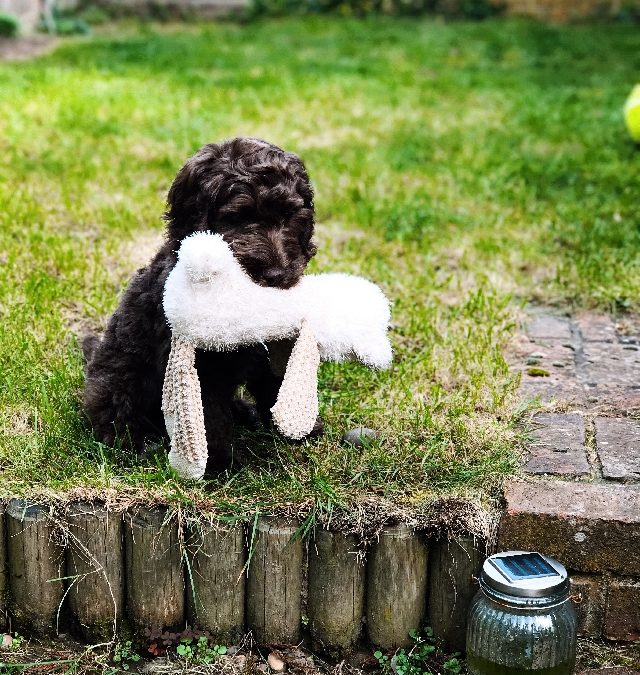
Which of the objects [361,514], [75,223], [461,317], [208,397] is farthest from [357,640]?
[75,223]

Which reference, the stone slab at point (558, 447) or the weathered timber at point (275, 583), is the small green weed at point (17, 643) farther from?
the stone slab at point (558, 447)

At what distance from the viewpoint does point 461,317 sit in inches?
156

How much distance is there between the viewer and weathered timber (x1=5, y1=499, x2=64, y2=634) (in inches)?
108

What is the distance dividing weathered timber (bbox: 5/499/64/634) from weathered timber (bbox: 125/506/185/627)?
0.21 metres

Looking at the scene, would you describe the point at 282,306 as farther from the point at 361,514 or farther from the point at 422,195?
the point at 422,195

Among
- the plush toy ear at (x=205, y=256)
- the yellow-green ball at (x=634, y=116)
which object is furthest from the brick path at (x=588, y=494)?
the yellow-green ball at (x=634, y=116)

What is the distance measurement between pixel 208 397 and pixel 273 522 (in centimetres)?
39

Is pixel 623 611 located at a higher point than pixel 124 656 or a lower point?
higher

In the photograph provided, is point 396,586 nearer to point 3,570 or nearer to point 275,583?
point 275,583

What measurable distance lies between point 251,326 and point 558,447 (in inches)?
43.4

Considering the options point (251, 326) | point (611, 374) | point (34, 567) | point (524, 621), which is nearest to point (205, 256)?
point (251, 326)

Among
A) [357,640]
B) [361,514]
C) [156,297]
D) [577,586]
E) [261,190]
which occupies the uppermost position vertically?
[261,190]

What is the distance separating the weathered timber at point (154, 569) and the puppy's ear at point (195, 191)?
782 millimetres

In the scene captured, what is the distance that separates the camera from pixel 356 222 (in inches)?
199
